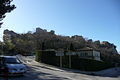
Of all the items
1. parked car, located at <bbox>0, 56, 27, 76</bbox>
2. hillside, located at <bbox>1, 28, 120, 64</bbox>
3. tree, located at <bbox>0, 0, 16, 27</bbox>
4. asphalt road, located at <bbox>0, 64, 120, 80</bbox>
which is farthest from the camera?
hillside, located at <bbox>1, 28, 120, 64</bbox>

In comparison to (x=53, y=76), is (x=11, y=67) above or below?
above

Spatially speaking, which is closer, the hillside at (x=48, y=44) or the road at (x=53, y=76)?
the road at (x=53, y=76)

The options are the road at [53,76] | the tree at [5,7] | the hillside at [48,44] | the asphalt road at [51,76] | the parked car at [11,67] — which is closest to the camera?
the parked car at [11,67]

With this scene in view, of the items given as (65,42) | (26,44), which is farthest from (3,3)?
(26,44)

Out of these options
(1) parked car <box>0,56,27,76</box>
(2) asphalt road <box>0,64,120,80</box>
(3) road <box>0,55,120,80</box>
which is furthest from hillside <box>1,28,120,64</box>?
(1) parked car <box>0,56,27,76</box>

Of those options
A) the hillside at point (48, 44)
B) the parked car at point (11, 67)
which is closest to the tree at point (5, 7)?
the parked car at point (11, 67)

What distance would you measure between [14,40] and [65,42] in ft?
112

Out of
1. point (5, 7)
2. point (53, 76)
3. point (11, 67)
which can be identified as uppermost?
point (5, 7)

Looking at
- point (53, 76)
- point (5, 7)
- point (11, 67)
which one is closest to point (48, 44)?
point (5, 7)

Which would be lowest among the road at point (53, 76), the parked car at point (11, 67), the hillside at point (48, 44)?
the road at point (53, 76)

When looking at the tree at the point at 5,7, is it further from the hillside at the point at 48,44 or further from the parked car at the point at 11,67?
the hillside at the point at 48,44

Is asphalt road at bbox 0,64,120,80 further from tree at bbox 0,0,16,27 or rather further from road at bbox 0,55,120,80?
tree at bbox 0,0,16,27

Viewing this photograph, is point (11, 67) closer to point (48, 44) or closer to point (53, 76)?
point (53, 76)

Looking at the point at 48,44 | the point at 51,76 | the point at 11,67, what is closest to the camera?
the point at 11,67
